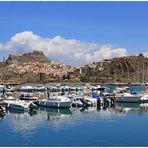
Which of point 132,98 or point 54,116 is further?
point 132,98

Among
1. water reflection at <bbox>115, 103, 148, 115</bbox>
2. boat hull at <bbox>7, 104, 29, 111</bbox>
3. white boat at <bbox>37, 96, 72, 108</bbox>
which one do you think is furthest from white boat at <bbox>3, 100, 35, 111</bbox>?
water reflection at <bbox>115, 103, 148, 115</bbox>

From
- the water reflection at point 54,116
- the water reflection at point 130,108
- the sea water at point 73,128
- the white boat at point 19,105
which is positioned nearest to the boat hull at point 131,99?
Result: the water reflection at point 130,108

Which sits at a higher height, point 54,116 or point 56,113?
point 56,113

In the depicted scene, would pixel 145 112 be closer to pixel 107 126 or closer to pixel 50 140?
pixel 107 126

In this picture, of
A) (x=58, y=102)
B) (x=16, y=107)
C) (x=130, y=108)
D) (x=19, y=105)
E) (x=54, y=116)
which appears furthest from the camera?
(x=130, y=108)

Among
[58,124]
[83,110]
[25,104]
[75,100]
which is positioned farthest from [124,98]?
[58,124]

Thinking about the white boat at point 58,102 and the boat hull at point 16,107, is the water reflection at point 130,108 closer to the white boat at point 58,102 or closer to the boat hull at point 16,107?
the white boat at point 58,102

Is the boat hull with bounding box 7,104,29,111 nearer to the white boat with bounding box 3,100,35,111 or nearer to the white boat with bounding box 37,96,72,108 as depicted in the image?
the white boat with bounding box 3,100,35,111

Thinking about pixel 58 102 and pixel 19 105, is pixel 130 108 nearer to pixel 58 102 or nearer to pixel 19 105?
pixel 58 102

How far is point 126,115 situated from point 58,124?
10.2m

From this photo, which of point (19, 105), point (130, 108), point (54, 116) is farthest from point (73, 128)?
point (130, 108)

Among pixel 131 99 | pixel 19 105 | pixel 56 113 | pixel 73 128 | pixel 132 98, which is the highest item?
pixel 132 98

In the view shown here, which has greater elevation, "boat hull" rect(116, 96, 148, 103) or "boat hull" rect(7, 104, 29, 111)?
"boat hull" rect(116, 96, 148, 103)

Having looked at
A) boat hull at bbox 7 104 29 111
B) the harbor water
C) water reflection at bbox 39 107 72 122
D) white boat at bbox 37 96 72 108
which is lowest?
the harbor water
